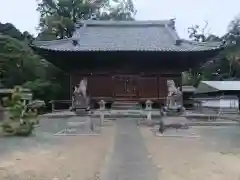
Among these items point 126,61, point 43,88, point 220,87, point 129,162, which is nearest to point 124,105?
point 126,61

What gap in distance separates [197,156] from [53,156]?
3.66m

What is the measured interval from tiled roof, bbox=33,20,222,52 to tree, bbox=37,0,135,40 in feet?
31.8

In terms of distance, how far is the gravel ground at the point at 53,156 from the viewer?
7.30 m

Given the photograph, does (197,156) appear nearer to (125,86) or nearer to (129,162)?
(129,162)

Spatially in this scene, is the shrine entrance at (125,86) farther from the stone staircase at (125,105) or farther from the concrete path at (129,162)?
the concrete path at (129,162)

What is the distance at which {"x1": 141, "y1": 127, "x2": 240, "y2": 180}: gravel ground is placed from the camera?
7.36 m

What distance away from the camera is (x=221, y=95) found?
114 feet

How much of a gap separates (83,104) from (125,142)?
167 inches

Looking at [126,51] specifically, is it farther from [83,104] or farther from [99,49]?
[83,104]

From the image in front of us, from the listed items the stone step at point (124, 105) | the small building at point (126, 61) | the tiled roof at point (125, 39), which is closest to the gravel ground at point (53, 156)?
the stone step at point (124, 105)

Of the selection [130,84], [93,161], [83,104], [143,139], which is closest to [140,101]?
[130,84]

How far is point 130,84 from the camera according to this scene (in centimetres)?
2525

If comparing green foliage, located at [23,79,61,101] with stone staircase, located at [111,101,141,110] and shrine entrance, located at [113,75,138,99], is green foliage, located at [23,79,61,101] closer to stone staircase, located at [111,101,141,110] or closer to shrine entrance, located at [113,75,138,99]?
shrine entrance, located at [113,75,138,99]

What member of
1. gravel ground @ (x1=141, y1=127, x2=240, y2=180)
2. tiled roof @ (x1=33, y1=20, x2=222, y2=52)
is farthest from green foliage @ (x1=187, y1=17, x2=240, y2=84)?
gravel ground @ (x1=141, y1=127, x2=240, y2=180)
